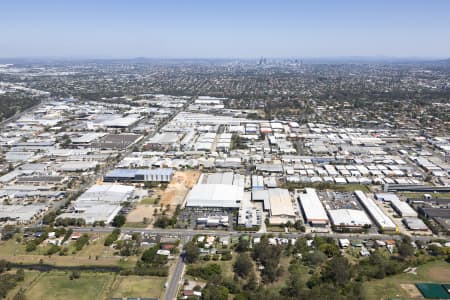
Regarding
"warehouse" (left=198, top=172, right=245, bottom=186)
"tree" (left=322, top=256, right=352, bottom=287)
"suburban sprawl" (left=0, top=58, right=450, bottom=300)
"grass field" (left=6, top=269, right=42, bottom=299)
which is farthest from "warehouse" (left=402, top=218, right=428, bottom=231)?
"grass field" (left=6, top=269, right=42, bottom=299)

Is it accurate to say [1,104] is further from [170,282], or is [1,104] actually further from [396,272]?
[396,272]

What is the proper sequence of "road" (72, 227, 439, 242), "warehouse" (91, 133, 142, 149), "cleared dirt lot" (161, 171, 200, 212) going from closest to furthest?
1. "road" (72, 227, 439, 242)
2. "cleared dirt lot" (161, 171, 200, 212)
3. "warehouse" (91, 133, 142, 149)

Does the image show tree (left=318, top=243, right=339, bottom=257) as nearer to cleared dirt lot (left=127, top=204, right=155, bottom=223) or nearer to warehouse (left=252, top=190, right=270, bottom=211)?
warehouse (left=252, top=190, right=270, bottom=211)

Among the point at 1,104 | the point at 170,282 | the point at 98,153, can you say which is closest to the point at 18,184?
the point at 98,153

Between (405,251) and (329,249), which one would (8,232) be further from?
(405,251)

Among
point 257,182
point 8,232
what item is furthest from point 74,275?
point 257,182

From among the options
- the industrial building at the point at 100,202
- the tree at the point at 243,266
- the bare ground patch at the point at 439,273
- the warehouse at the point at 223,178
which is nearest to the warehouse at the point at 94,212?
the industrial building at the point at 100,202

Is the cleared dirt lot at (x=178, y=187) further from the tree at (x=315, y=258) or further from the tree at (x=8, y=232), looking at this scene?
the tree at (x=315, y=258)
